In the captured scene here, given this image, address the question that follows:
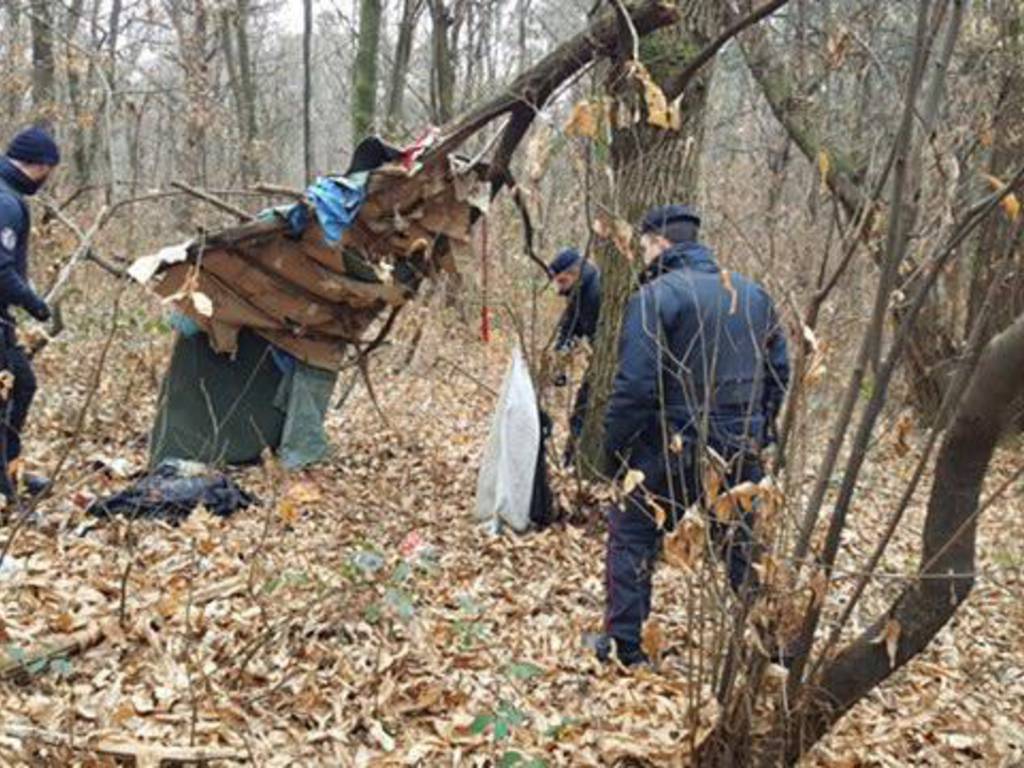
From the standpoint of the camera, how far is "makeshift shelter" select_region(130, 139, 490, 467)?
18.3 ft

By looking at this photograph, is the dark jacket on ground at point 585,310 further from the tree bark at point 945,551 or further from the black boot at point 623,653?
the tree bark at point 945,551

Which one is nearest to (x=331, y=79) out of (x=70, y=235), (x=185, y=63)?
(x=185, y=63)

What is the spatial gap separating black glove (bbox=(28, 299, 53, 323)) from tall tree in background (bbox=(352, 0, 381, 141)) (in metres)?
8.08

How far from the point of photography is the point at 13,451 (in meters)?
5.42

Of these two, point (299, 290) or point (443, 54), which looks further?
point (443, 54)

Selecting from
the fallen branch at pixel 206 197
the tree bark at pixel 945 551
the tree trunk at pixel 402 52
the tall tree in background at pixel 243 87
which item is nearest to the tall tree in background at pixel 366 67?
the tree trunk at pixel 402 52

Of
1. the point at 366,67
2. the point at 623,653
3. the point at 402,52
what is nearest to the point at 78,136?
the point at 366,67

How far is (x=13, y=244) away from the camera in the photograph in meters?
4.96

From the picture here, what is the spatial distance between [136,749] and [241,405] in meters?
3.44

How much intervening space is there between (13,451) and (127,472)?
604 millimetres

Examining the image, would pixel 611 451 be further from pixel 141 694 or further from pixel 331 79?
pixel 331 79

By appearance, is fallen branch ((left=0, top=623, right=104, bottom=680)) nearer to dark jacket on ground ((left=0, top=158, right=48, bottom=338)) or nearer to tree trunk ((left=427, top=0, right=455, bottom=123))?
dark jacket on ground ((left=0, top=158, right=48, bottom=338))

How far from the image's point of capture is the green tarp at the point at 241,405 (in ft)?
20.0

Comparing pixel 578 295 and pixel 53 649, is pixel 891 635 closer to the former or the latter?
pixel 53 649
